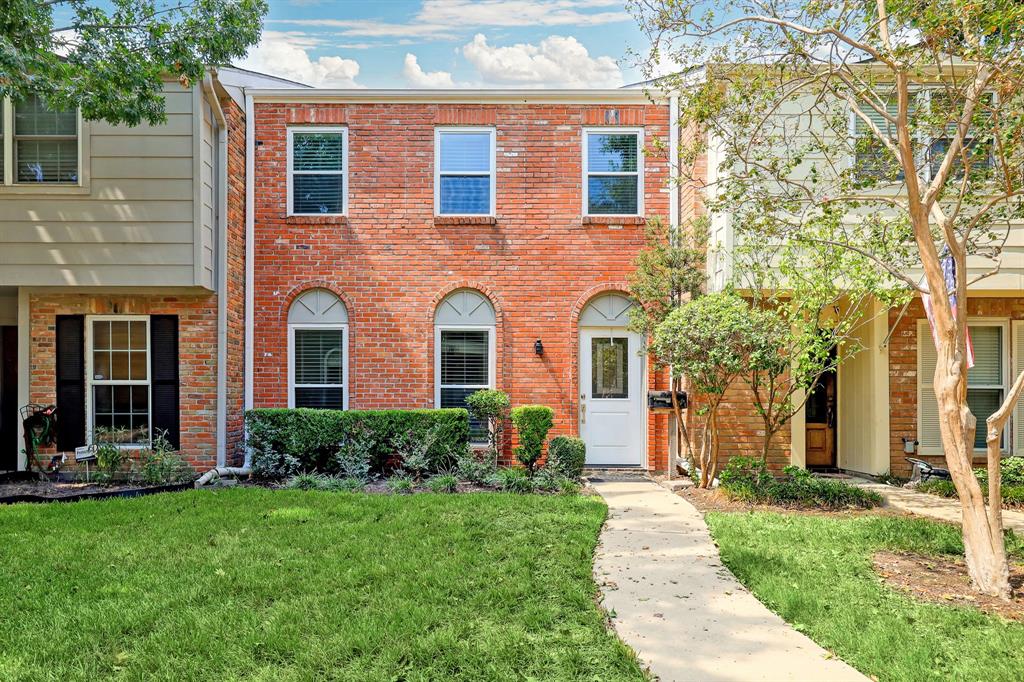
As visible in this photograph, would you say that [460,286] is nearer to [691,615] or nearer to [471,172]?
[471,172]

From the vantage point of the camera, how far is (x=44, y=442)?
27.6 ft

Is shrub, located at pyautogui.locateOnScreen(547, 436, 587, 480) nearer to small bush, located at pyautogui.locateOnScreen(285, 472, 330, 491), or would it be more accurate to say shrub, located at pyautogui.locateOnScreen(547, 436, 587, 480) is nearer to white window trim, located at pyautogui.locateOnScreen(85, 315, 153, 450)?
small bush, located at pyautogui.locateOnScreen(285, 472, 330, 491)

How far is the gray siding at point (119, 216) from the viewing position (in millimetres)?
7902

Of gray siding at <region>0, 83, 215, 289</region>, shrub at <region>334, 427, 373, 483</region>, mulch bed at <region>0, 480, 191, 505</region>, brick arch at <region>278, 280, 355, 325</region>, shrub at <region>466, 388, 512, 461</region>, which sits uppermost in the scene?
gray siding at <region>0, 83, 215, 289</region>

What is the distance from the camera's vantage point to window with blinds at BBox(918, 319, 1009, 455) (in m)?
8.99

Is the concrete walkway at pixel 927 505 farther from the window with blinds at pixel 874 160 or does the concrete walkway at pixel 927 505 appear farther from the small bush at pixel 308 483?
the small bush at pixel 308 483

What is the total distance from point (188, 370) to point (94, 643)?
5692 millimetres

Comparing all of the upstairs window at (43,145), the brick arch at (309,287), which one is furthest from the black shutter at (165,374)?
the upstairs window at (43,145)

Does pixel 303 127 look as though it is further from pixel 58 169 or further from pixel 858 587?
pixel 858 587

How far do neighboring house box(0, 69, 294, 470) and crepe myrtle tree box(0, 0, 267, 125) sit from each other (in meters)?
0.92

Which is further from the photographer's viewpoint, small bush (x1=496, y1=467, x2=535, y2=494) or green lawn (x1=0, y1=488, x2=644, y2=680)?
small bush (x1=496, y1=467, x2=535, y2=494)

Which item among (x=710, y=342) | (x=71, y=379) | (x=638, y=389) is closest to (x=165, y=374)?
(x=71, y=379)

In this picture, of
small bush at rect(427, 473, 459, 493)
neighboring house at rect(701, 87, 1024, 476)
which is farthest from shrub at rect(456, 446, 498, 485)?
neighboring house at rect(701, 87, 1024, 476)

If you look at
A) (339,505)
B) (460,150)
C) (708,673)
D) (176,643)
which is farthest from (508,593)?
(460,150)
